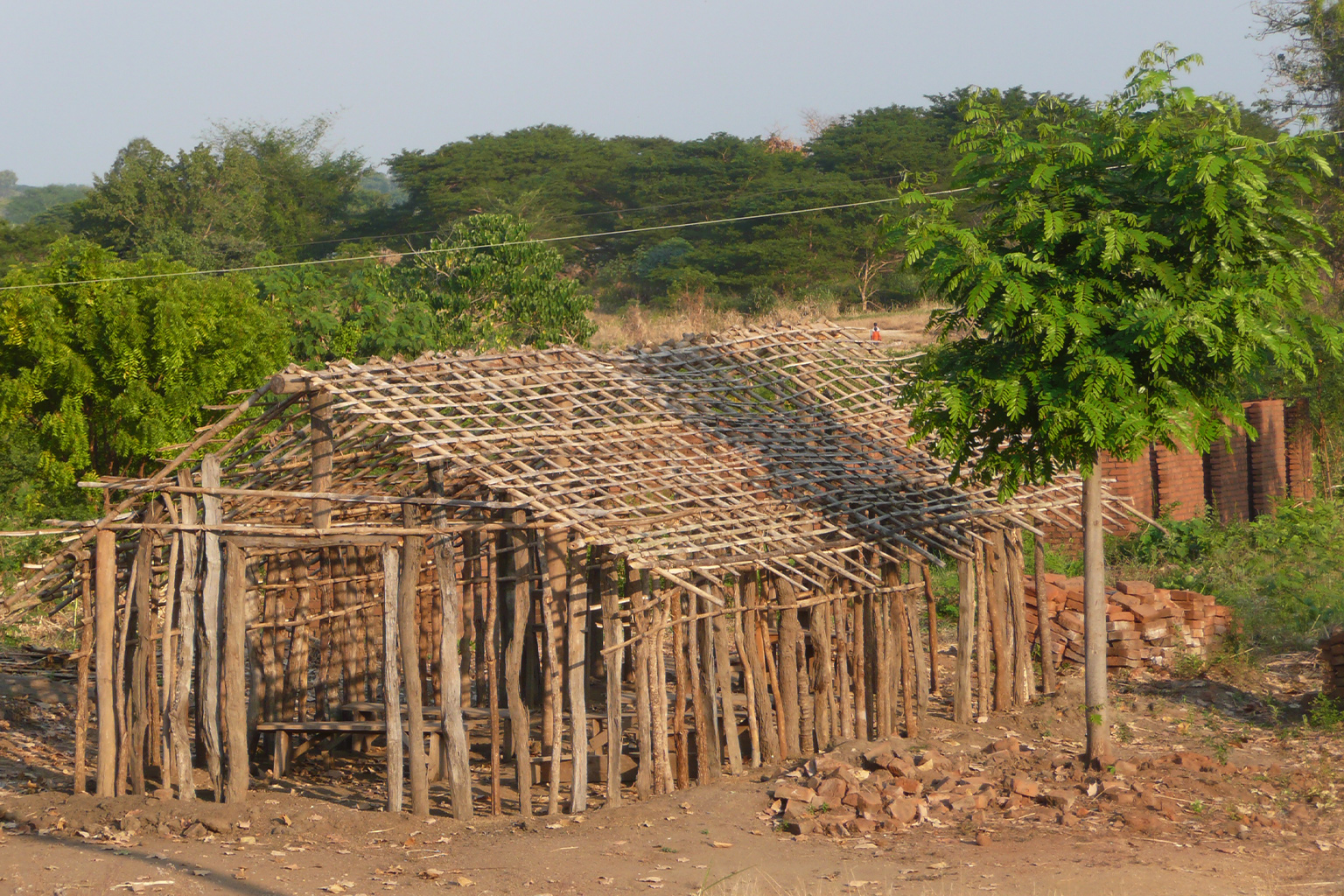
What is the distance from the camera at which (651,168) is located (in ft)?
157

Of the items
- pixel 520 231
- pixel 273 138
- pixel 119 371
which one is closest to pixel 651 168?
pixel 273 138

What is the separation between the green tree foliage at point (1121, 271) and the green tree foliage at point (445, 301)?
12.4m

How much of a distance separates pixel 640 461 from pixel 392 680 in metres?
2.60

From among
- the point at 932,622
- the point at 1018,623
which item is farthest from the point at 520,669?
the point at 1018,623

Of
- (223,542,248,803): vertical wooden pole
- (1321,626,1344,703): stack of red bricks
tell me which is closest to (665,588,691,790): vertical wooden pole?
(223,542,248,803): vertical wooden pole

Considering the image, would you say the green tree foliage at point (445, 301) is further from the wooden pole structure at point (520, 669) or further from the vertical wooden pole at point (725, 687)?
the vertical wooden pole at point (725, 687)

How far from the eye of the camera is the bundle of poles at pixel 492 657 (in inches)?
377

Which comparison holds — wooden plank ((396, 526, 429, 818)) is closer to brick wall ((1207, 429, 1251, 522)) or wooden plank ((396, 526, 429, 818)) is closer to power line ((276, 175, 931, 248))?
brick wall ((1207, 429, 1251, 522))

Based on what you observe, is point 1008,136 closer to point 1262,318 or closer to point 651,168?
point 1262,318

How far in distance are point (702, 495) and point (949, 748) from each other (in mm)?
3199

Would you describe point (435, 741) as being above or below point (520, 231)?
below

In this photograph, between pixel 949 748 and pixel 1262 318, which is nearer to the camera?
pixel 1262 318

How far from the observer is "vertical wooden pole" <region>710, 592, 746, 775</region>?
10.1 metres

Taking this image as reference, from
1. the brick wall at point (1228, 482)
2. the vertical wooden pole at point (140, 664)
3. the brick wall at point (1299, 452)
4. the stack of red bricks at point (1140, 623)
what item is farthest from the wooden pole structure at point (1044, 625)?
the brick wall at point (1299, 452)
